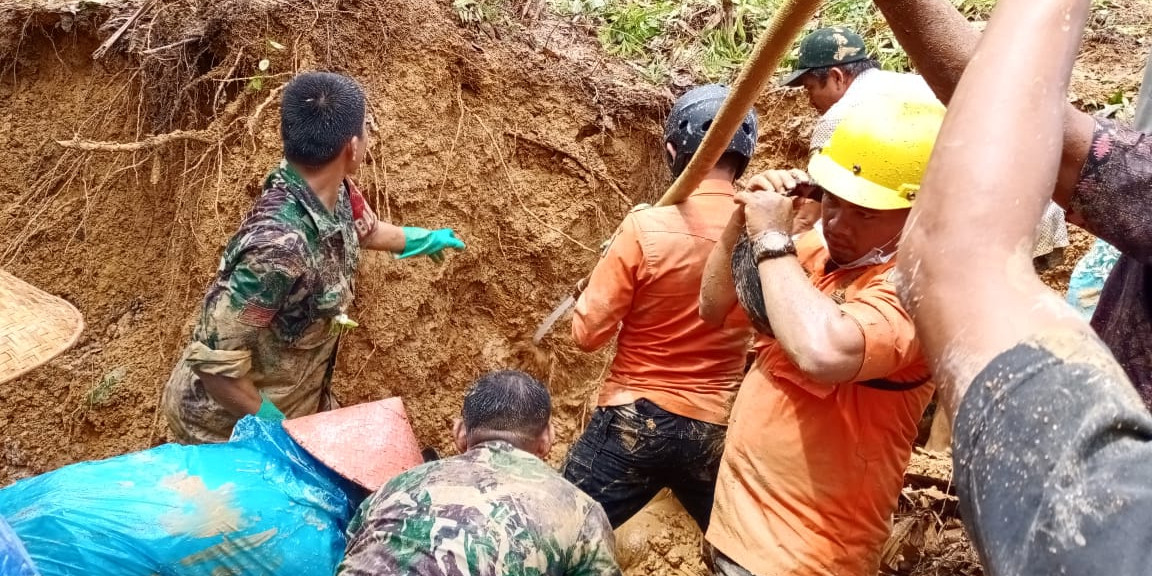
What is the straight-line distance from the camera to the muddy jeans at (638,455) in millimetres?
3205

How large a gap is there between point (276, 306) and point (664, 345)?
4.55 ft

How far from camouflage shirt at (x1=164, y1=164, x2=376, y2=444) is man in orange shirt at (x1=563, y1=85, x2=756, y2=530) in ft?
3.24

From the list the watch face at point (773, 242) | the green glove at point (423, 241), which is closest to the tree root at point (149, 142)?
the green glove at point (423, 241)

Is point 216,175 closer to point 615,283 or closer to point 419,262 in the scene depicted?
point 419,262

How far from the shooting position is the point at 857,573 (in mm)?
2402

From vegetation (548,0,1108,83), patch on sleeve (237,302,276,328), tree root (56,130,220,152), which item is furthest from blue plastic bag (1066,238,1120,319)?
tree root (56,130,220,152)

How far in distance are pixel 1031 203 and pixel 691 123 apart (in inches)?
102

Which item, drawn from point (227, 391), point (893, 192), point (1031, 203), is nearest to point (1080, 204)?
point (1031, 203)

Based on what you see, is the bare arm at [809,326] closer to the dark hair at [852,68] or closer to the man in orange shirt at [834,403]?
the man in orange shirt at [834,403]

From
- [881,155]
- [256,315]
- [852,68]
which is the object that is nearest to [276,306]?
[256,315]

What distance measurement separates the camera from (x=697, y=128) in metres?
3.26

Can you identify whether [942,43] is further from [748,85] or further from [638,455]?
[638,455]

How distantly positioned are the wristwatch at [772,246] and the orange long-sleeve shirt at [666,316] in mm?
799

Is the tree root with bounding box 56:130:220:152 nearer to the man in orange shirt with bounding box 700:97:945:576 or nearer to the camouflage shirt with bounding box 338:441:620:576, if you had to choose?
the camouflage shirt with bounding box 338:441:620:576
